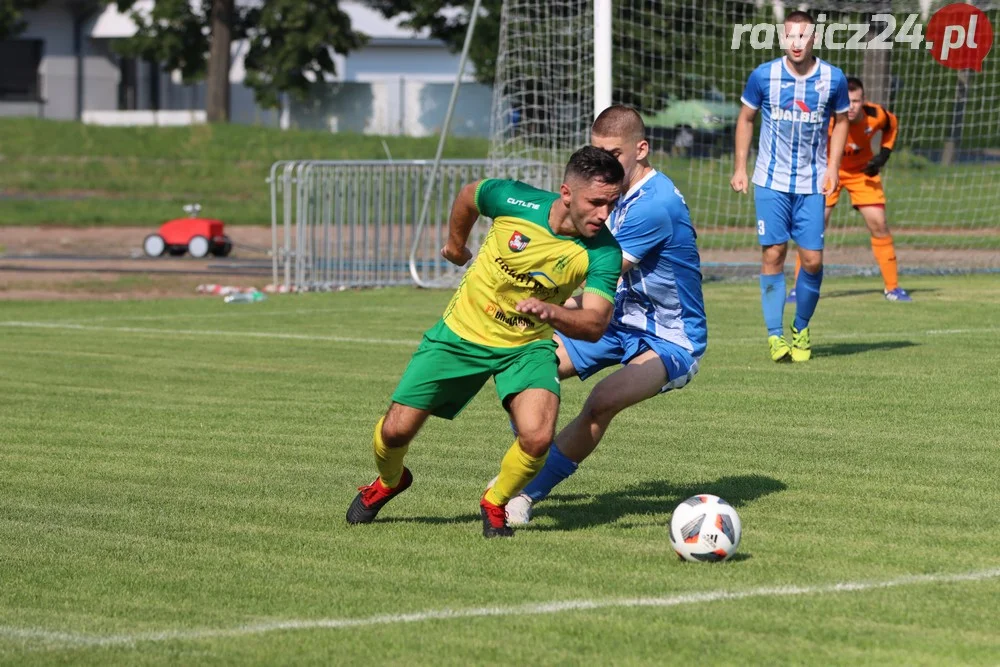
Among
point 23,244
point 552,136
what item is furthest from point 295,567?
point 23,244

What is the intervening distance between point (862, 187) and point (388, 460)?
10.1 m

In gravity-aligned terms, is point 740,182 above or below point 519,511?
above

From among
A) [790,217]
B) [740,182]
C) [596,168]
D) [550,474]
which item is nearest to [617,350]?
[550,474]

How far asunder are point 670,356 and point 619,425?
2.27 metres

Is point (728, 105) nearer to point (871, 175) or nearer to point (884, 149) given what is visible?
point (884, 149)

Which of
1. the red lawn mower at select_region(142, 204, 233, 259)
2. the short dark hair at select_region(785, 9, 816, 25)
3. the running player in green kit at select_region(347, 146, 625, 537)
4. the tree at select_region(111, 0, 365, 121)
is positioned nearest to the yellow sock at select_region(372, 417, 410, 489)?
the running player in green kit at select_region(347, 146, 625, 537)

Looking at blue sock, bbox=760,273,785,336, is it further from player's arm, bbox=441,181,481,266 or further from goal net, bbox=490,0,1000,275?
goal net, bbox=490,0,1000,275

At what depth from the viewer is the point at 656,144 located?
21.2 metres

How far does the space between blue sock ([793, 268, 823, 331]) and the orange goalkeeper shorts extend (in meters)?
4.27

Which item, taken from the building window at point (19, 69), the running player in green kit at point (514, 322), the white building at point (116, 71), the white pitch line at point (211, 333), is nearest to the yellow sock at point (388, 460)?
the running player in green kit at point (514, 322)

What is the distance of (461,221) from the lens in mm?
6375

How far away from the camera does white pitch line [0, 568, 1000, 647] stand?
4.70m

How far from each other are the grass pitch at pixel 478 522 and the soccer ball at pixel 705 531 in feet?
0.21

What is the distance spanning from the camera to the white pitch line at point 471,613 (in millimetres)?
4695
